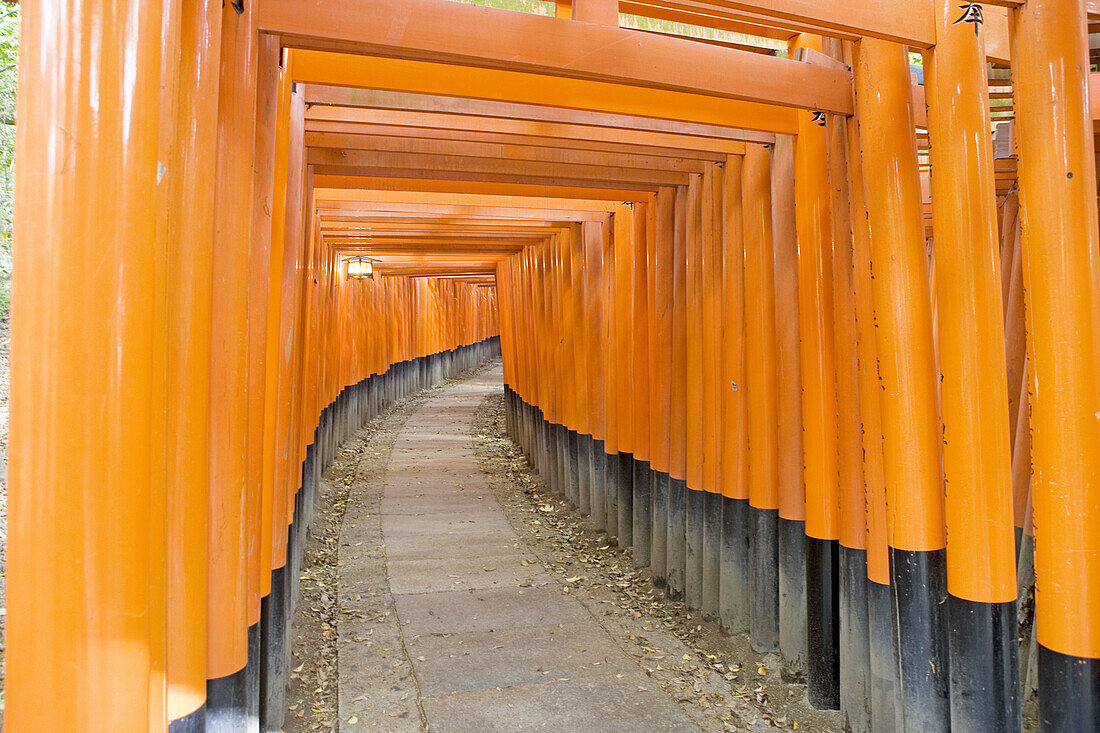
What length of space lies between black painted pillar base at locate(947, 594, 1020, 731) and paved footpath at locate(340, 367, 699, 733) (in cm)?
152

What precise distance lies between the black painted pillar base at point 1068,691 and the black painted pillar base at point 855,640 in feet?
3.38

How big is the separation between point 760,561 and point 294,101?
406 cm

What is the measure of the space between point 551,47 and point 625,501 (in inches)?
202

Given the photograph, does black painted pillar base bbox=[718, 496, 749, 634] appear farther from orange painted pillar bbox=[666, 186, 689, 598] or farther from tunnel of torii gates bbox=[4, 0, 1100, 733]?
orange painted pillar bbox=[666, 186, 689, 598]

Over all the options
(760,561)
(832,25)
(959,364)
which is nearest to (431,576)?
(760,561)

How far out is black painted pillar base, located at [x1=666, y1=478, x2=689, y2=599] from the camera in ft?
19.1

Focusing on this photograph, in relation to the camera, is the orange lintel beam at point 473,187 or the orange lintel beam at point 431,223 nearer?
the orange lintel beam at point 473,187

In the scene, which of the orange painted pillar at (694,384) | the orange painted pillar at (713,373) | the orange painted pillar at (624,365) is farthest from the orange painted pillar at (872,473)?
the orange painted pillar at (624,365)

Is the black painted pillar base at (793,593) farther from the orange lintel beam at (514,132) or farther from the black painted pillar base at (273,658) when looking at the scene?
the black painted pillar base at (273,658)

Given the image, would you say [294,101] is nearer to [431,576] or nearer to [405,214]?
[405,214]

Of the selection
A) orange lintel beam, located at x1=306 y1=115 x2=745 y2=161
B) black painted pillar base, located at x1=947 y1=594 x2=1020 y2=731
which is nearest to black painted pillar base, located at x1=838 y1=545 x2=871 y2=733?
black painted pillar base, located at x1=947 y1=594 x2=1020 y2=731

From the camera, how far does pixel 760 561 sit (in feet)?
15.4

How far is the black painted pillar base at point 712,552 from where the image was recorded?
5227 millimetres

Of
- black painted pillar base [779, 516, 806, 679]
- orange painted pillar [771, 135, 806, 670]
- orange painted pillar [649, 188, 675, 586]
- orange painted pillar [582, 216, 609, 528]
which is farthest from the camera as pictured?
orange painted pillar [582, 216, 609, 528]
